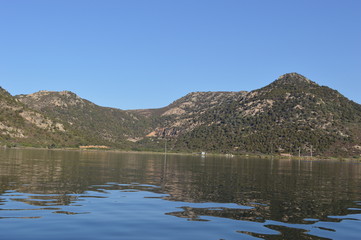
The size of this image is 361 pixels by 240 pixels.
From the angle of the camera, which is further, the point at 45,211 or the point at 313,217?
the point at 313,217

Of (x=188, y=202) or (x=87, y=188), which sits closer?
(x=188, y=202)

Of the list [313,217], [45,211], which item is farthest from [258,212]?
[45,211]

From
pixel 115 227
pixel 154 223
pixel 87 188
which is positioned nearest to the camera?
pixel 115 227

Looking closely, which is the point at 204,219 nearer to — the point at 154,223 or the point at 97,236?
the point at 154,223

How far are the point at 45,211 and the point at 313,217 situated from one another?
18.2 meters

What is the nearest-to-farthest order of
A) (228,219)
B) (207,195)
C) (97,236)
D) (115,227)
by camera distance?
1. (97,236)
2. (115,227)
3. (228,219)
4. (207,195)

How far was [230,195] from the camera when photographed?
36.1 metres

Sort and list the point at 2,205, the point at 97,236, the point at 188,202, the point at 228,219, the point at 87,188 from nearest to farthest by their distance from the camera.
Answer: the point at 97,236
the point at 228,219
the point at 2,205
the point at 188,202
the point at 87,188

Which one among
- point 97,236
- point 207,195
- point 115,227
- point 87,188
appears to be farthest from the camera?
point 87,188

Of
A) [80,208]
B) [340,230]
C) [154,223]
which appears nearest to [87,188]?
[80,208]

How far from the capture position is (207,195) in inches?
1396

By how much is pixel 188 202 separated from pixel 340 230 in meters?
12.3

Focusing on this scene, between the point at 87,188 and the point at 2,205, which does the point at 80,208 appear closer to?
the point at 2,205

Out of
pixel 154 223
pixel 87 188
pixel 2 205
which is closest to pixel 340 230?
pixel 154 223
